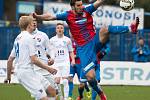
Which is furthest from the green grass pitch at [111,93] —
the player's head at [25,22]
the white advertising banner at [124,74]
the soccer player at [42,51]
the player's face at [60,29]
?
the player's head at [25,22]

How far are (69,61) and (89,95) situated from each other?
4.71 feet

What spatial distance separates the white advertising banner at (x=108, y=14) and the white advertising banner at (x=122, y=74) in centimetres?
772

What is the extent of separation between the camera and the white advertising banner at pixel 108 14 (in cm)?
3169

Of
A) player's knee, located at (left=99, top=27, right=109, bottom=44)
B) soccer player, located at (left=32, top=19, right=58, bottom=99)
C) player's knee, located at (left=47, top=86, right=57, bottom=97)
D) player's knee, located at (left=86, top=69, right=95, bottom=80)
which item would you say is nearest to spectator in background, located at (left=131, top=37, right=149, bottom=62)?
player's knee, located at (left=99, top=27, right=109, bottom=44)

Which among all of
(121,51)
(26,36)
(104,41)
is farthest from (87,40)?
(121,51)

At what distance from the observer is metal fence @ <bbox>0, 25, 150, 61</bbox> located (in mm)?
27594

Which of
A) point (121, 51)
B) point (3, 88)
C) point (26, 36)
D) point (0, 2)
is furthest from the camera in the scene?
point (0, 2)

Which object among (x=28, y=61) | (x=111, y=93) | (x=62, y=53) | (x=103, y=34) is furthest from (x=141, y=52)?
(x=28, y=61)

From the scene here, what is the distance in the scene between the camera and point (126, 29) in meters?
13.7

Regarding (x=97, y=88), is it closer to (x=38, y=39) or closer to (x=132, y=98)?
(x=38, y=39)

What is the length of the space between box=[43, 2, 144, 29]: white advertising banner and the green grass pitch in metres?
9.15

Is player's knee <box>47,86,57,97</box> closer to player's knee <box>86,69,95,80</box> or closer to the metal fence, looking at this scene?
player's knee <box>86,69,95,80</box>

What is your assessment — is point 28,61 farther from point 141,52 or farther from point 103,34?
point 141,52

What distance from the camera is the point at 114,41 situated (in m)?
28.5
